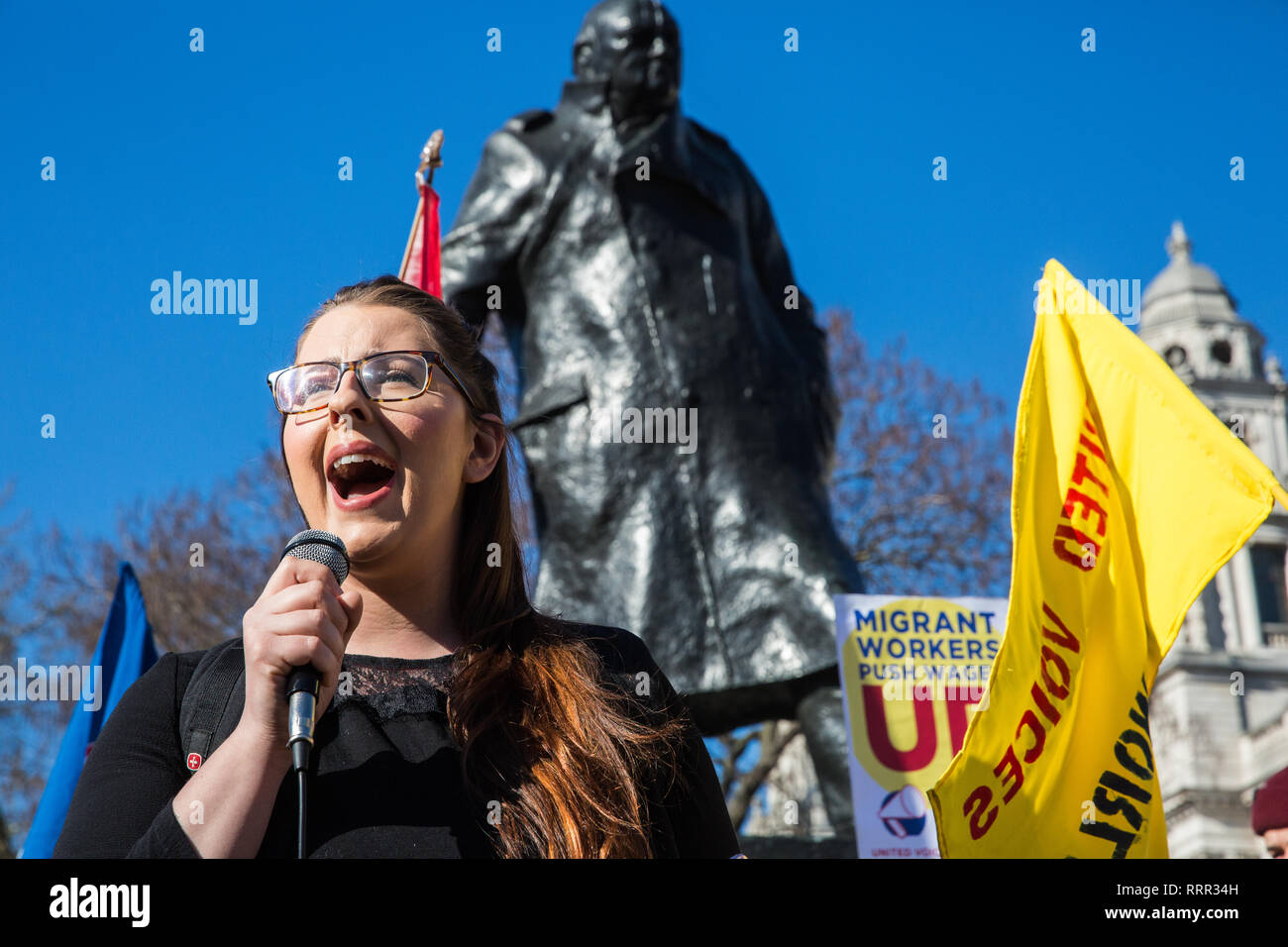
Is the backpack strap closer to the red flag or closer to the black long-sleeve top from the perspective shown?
the black long-sleeve top

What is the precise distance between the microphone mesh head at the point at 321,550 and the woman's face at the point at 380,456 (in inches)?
5.9

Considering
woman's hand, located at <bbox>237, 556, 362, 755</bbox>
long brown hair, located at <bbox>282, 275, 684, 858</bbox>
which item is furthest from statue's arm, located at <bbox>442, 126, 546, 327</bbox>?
woman's hand, located at <bbox>237, 556, 362, 755</bbox>

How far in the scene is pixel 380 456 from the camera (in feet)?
7.88

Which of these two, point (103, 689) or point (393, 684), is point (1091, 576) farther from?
point (103, 689)

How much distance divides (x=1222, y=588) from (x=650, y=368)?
193ft

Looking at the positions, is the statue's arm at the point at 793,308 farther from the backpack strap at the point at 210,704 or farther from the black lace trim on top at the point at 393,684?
the backpack strap at the point at 210,704

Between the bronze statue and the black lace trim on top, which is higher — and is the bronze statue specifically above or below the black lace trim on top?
above

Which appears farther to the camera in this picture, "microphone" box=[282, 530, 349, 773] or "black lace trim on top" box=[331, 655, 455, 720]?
"black lace trim on top" box=[331, 655, 455, 720]

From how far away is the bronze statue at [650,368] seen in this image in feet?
22.9

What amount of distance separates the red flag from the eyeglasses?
3911mm

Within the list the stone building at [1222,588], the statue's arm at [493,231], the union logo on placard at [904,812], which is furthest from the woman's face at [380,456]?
the stone building at [1222,588]

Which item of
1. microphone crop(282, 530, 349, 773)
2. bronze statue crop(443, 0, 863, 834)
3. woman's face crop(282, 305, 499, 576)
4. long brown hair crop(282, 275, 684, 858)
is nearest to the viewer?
microphone crop(282, 530, 349, 773)

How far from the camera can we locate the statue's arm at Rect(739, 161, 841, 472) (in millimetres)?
7332

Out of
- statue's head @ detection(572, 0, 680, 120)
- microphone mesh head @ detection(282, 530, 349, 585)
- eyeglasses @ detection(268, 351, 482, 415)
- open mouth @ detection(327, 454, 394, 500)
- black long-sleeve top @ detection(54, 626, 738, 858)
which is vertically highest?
statue's head @ detection(572, 0, 680, 120)
